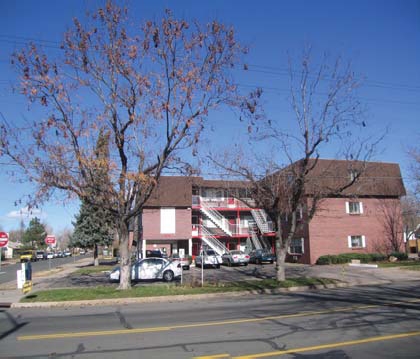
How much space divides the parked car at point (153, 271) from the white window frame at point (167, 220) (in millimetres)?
18276

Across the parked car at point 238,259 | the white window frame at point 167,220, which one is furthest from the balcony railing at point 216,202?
the parked car at point 238,259

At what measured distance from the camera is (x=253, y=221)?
46.4 m

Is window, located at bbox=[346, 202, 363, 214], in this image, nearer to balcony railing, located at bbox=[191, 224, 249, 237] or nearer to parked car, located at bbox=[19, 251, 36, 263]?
balcony railing, located at bbox=[191, 224, 249, 237]

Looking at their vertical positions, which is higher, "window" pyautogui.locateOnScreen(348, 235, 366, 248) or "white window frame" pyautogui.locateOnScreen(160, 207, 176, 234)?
"white window frame" pyautogui.locateOnScreen(160, 207, 176, 234)

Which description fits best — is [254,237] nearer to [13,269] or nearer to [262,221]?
[262,221]

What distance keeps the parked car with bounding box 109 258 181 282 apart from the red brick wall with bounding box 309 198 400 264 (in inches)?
579

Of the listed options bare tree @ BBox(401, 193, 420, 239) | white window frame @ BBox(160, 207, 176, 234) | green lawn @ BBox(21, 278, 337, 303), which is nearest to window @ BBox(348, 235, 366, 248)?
bare tree @ BBox(401, 193, 420, 239)

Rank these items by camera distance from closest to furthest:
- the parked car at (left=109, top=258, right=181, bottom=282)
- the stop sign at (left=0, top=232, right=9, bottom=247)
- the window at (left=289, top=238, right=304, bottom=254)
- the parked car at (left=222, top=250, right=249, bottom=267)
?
the stop sign at (left=0, top=232, right=9, bottom=247)
the parked car at (left=109, top=258, right=181, bottom=282)
the parked car at (left=222, top=250, right=249, bottom=267)
the window at (left=289, top=238, right=304, bottom=254)

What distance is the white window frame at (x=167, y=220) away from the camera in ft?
140

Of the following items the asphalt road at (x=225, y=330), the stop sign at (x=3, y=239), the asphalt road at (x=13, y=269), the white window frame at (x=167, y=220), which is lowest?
the asphalt road at (x=13, y=269)

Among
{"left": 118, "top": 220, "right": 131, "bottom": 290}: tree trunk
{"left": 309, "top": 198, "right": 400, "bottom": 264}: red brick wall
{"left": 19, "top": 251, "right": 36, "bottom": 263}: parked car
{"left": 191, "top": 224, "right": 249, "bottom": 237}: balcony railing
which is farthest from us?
{"left": 19, "top": 251, "right": 36, "bottom": 263}: parked car

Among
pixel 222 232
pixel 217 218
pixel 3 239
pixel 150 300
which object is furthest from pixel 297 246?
pixel 3 239

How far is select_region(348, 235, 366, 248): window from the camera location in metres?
36.4

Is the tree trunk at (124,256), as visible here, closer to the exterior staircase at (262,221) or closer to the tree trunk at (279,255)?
the tree trunk at (279,255)
